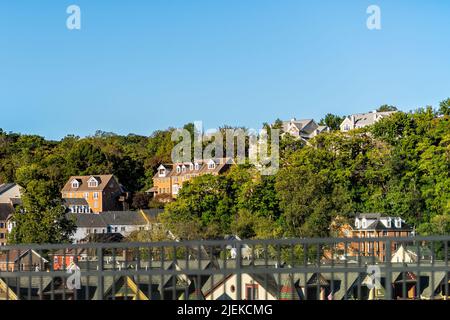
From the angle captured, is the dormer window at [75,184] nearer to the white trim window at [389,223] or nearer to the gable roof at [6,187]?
the gable roof at [6,187]

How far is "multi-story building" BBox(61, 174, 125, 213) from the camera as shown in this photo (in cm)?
7994

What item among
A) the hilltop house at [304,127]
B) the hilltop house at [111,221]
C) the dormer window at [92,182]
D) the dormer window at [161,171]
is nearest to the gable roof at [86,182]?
the dormer window at [92,182]

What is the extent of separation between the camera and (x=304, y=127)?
9062 cm

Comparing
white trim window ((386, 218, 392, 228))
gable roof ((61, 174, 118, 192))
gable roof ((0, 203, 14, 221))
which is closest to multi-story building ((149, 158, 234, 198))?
gable roof ((61, 174, 118, 192))

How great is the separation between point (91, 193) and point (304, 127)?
20773mm

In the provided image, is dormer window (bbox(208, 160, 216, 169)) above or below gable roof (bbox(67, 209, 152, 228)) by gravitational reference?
above

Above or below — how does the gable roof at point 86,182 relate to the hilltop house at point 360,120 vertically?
below

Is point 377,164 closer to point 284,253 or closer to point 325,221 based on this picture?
point 325,221

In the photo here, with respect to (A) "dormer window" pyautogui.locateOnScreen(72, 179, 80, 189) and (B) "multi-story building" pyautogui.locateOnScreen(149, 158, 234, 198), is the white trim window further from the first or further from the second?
(A) "dormer window" pyautogui.locateOnScreen(72, 179, 80, 189)

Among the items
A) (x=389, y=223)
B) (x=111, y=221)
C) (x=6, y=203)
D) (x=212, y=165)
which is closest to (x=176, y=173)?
(x=212, y=165)

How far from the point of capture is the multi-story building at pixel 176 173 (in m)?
82.1

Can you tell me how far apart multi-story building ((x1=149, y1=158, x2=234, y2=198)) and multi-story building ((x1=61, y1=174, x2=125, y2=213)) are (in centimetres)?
324

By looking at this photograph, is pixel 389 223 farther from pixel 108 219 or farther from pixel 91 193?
pixel 91 193

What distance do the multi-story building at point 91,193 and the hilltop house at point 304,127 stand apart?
51.9ft
